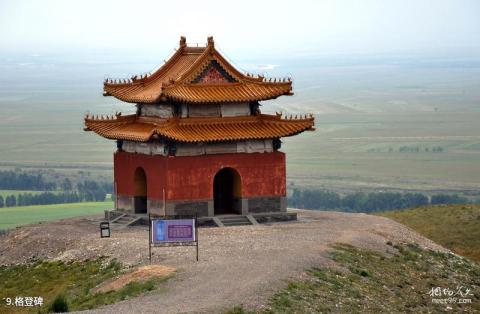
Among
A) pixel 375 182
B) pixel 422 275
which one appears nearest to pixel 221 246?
pixel 422 275

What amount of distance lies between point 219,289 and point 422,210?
24.6m

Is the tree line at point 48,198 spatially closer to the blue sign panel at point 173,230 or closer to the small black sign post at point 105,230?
the small black sign post at point 105,230

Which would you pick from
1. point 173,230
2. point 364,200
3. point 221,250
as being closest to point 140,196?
point 221,250

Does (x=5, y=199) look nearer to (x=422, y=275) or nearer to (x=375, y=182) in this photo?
(x=375, y=182)

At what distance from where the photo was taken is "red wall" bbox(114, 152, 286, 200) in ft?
154

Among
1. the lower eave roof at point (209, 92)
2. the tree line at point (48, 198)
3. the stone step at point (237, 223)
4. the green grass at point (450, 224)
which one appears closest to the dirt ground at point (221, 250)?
the stone step at point (237, 223)

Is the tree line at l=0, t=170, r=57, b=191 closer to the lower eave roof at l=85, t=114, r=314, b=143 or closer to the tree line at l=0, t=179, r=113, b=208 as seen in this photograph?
the tree line at l=0, t=179, r=113, b=208

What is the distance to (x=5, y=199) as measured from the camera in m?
114

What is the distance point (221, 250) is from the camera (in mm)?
40469

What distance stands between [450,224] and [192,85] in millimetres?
12904

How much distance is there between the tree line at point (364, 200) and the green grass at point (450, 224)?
1622 inches

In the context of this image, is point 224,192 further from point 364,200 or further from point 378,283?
point 364,200

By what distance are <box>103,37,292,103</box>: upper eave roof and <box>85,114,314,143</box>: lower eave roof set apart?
895mm

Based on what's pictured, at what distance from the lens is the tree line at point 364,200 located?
101 meters
